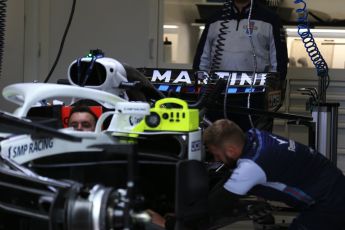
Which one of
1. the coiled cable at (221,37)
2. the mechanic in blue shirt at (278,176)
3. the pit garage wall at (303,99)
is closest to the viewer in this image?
the mechanic in blue shirt at (278,176)

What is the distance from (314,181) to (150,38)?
430 centimetres

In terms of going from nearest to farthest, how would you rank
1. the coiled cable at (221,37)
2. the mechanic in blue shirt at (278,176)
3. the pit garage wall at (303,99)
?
the mechanic in blue shirt at (278,176)
the coiled cable at (221,37)
the pit garage wall at (303,99)

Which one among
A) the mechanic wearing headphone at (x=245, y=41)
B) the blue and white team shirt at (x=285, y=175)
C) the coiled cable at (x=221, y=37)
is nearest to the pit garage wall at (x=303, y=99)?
the mechanic wearing headphone at (x=245, y=41)

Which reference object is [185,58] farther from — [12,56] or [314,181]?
[314,181]

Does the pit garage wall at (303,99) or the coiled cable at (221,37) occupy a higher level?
the coiled cable at (221,37)

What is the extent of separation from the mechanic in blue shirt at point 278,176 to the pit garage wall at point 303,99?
3.52 m

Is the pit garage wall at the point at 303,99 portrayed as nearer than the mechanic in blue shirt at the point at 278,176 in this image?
No

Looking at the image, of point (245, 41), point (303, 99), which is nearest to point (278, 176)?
point (245, 41)

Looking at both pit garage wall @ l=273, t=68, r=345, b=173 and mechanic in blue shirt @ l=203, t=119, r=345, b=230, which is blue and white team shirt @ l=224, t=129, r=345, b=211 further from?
pit garage wall @ l=273, t=68, r=345, b=173

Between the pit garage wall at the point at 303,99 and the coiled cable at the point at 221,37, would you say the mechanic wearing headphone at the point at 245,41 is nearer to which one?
the coiled cable at the point at 221,37

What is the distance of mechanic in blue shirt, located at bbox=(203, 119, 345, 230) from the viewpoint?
4.11 metres

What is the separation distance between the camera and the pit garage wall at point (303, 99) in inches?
315

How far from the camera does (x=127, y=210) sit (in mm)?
2688

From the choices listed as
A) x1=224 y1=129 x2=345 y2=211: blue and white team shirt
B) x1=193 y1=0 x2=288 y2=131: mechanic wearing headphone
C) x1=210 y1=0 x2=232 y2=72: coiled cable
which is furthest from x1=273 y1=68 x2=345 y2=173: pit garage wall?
x1=224 y1=129 x2=345 y2=211: blue and white team shirt
